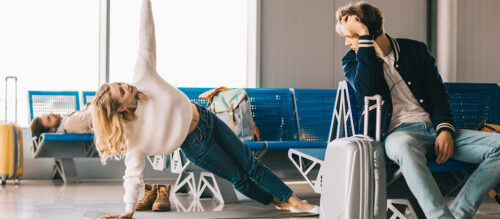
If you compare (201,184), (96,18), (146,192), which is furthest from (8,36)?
(146,192)

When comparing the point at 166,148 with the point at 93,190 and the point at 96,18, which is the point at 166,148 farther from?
the point at 96,18

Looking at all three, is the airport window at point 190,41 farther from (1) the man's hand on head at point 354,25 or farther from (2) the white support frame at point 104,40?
(1) the man's hand on head at point 354,25

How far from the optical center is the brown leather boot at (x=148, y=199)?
409 cm

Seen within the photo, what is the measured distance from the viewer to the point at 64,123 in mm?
6332

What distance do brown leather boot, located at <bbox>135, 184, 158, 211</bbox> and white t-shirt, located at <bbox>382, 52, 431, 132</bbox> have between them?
6.74 feet

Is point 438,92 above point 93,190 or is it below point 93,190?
above

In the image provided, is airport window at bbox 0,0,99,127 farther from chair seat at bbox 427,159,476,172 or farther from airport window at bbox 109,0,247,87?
chair seat at bbox 427,159,476,172

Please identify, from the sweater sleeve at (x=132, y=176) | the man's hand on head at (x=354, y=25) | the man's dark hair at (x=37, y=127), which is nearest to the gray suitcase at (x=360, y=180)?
the man's hand on head at (x=354, y=25)

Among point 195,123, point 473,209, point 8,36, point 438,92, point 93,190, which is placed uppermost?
point 8,36

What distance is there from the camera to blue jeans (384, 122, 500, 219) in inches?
91.3

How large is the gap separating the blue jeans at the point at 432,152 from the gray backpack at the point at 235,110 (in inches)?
96.5

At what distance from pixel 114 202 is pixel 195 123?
1.57 m

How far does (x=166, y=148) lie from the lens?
10.7ft

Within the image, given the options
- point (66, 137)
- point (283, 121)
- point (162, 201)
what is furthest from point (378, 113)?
point (66, 137)
